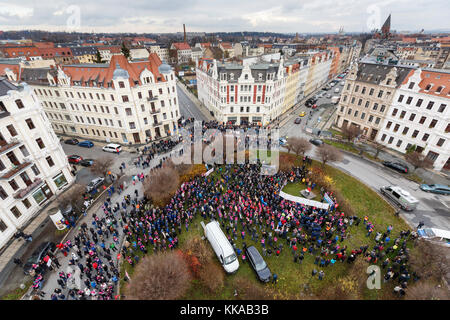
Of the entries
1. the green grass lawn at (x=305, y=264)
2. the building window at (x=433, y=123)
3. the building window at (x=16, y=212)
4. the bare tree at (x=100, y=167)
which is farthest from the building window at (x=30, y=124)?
the building window at (x=433, y=123)

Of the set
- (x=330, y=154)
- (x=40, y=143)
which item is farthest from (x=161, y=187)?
(x=330, y=154)

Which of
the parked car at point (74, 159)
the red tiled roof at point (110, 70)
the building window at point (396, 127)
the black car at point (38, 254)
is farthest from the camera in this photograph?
the building window at point (396, 127)

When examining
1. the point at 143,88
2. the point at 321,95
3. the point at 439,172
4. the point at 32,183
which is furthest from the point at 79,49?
the point at 439,172

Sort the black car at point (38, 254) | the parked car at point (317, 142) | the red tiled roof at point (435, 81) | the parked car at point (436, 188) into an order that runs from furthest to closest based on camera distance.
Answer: the parked car at point (317, 142) < the red tiled roof at point (435, 81) < the parked car at point (436, 188) < the black car at point (38, 254)

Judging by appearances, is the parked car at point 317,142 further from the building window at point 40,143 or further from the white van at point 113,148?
the building window at point 40,143

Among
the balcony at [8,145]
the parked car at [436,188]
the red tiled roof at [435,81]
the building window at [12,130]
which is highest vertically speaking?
the red tiled roof at [435,81]

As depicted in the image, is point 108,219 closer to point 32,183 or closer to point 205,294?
point 32,183

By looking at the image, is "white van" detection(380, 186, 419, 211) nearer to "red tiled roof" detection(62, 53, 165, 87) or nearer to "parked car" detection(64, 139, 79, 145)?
"red tiled roof" detection(62, 53, 165, 87)
